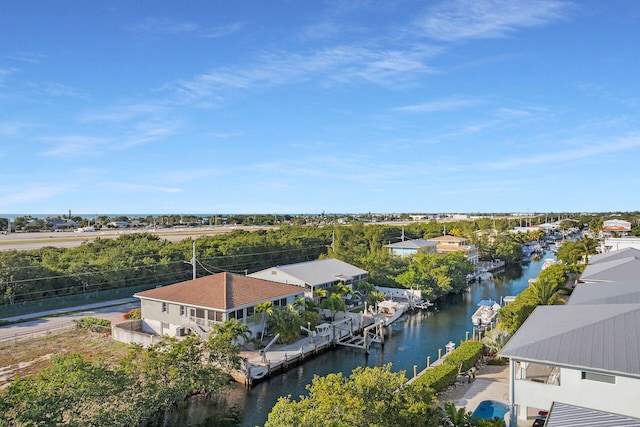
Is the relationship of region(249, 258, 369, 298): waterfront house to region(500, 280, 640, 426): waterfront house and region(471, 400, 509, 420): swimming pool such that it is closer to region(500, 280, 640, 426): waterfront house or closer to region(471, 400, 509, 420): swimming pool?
region(471, 400, 509, 420): swimming pool

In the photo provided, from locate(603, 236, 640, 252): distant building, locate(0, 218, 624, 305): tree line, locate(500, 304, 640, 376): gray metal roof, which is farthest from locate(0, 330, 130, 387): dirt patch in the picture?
locate(603, 236, 640, 252): distant building

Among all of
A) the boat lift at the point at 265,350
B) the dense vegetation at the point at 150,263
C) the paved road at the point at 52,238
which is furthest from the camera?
the paved road at the point at 52,238

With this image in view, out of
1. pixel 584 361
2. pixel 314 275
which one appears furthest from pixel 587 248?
pixel 584 361

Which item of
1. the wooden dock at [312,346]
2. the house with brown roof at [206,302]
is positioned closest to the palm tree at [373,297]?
the wooden dock at [312,346]

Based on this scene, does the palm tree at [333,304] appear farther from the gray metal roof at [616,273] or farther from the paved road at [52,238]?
the paved road at [52,238]

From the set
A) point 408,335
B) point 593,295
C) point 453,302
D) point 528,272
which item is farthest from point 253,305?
point 528,272

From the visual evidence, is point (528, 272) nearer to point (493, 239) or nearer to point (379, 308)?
point (493, 239)

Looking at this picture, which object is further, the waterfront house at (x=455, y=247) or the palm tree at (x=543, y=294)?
the waterfront house at (x=455, y=247)

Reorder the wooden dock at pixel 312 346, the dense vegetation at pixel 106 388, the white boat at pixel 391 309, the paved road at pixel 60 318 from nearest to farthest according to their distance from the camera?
1. the dense vegetation at pixel 106 388
2. the wooden dock at pixel 312 346
3. the paved road at pixel 60 318
4. the white boat at pixel 391 309
